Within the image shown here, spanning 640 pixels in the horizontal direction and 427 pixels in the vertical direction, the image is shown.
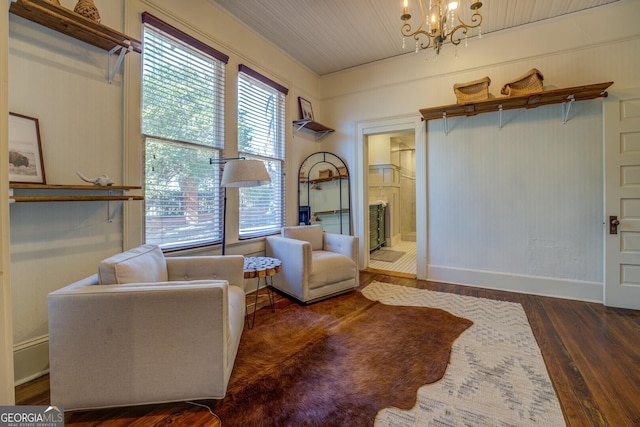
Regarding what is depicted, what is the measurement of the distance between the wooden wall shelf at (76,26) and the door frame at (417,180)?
2.97m

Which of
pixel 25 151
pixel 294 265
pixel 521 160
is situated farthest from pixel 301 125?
pixel 25 151

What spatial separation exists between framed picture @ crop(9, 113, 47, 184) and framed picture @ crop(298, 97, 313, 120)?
2.99 m

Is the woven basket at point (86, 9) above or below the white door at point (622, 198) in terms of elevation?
above

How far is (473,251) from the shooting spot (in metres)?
3.62

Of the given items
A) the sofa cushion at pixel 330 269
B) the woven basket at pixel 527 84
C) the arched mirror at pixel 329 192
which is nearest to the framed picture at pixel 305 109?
the arched mirror at pixel 329 192

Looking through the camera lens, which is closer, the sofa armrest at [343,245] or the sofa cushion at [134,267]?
the sofa cushion at [134,267]

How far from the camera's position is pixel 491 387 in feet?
5.43

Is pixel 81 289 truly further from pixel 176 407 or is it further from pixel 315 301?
pixel 315 301

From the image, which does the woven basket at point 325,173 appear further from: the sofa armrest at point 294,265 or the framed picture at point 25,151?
the framed picture at point 25,151

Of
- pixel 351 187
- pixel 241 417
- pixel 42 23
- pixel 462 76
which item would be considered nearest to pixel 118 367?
pixel 241 417

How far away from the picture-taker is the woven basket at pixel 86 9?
1.79 metres

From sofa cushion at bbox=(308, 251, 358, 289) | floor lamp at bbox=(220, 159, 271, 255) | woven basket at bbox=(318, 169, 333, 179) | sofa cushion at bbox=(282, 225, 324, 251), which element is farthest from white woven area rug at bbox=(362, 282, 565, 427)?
woven basket at bbox=(318, 169, 333, 179)

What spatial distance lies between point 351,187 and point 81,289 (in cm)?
351

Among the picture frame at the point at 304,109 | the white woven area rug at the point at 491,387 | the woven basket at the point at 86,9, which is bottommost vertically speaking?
the white woven area rug at the point at 491,387
